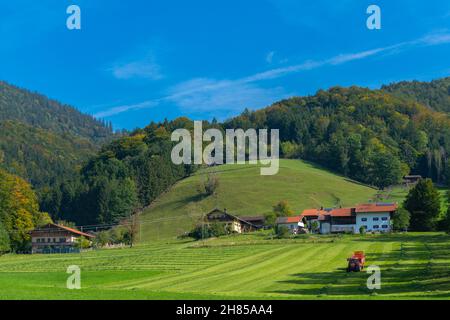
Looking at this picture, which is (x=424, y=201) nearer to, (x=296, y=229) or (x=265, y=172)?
(x=296, y=229)

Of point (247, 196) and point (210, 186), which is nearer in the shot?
point (247, 196)

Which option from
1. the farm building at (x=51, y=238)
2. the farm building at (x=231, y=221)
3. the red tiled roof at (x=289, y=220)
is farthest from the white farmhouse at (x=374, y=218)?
the farm building at (x=51, y=238)

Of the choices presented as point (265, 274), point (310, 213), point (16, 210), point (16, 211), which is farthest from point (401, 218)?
point (16, 210)

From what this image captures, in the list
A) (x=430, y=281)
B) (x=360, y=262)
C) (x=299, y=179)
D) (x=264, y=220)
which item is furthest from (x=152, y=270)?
(x=299, y=179)

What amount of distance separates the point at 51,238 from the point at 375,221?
67.2 meters

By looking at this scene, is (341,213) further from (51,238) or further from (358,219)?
(51,238)

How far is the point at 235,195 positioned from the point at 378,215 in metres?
51.1

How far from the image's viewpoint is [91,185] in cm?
17400

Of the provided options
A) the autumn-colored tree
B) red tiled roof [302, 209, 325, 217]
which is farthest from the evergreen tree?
the autumn-colored tree

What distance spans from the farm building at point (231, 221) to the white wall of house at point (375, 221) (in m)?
25.1

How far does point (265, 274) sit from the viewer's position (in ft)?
157

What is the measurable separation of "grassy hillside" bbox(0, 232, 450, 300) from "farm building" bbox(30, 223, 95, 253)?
48.8 m

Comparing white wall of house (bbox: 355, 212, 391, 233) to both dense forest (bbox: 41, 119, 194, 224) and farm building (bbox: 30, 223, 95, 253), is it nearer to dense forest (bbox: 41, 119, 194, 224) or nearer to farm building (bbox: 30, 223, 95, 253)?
farm building (bbox: 30, 223, 95, 253)

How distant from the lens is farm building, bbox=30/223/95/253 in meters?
120
